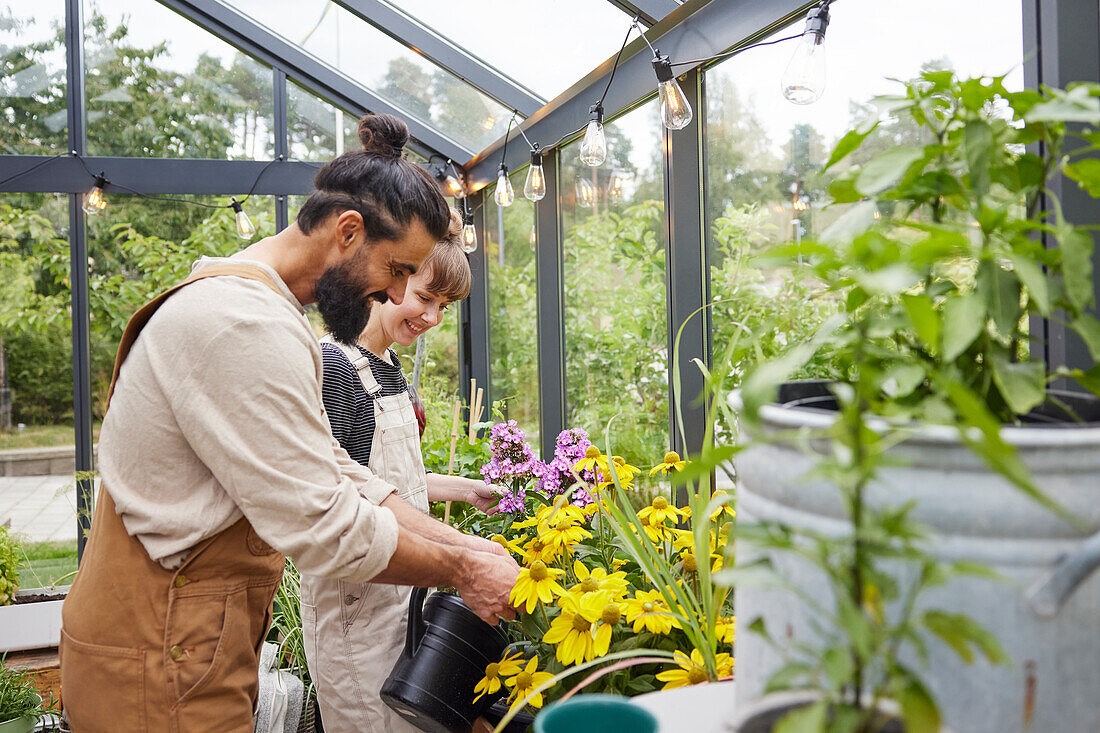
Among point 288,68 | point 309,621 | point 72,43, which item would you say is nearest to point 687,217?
point 309,621

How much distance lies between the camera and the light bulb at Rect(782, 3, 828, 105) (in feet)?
4.91

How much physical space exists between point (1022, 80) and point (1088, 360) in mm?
465

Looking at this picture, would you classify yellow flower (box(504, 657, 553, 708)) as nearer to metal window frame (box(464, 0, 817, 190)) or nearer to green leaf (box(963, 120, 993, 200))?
green leaf (box(963, 120, 993, 200))

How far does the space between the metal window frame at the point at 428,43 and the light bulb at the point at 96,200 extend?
71.9 inches

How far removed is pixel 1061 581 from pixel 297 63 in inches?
211

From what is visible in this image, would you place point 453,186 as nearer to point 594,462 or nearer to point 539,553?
point 594,462

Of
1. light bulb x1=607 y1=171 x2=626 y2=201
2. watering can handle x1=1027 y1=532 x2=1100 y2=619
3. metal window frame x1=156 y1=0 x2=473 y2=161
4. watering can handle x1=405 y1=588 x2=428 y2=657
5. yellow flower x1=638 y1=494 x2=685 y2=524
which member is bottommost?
watering can handle x1=405 y1=588 x2=428 y2=657

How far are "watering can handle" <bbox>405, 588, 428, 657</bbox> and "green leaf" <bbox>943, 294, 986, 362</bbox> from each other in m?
1.02

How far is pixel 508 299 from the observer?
4328 mm

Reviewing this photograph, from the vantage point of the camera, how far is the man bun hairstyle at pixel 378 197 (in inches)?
58.7

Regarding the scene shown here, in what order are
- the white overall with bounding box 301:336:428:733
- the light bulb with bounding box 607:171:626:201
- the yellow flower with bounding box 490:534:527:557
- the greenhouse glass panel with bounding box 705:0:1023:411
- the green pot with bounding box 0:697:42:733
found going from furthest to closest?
the light bulb with bounding box 607:171:626:201 < the green pot with bounding box 0:697:42:733 < the white overall with bounding box 301:336:428:733 < the yellow flower with bounding box 490:534:527:557 < the greenhouse glass panel with bounding box 705:0:1023:411

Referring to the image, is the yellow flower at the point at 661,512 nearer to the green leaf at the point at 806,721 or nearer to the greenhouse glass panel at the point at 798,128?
the greenhouse glass panel at the point at 798,128

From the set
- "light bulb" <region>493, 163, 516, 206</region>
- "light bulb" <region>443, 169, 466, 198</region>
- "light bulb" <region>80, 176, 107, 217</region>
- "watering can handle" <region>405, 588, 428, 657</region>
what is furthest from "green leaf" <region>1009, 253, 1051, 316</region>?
"light bulb" <region>80, 176, 107, 217</region>

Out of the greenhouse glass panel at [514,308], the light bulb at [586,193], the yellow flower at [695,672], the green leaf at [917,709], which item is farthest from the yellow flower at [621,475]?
the greenhouse glass panel at [514,308]
